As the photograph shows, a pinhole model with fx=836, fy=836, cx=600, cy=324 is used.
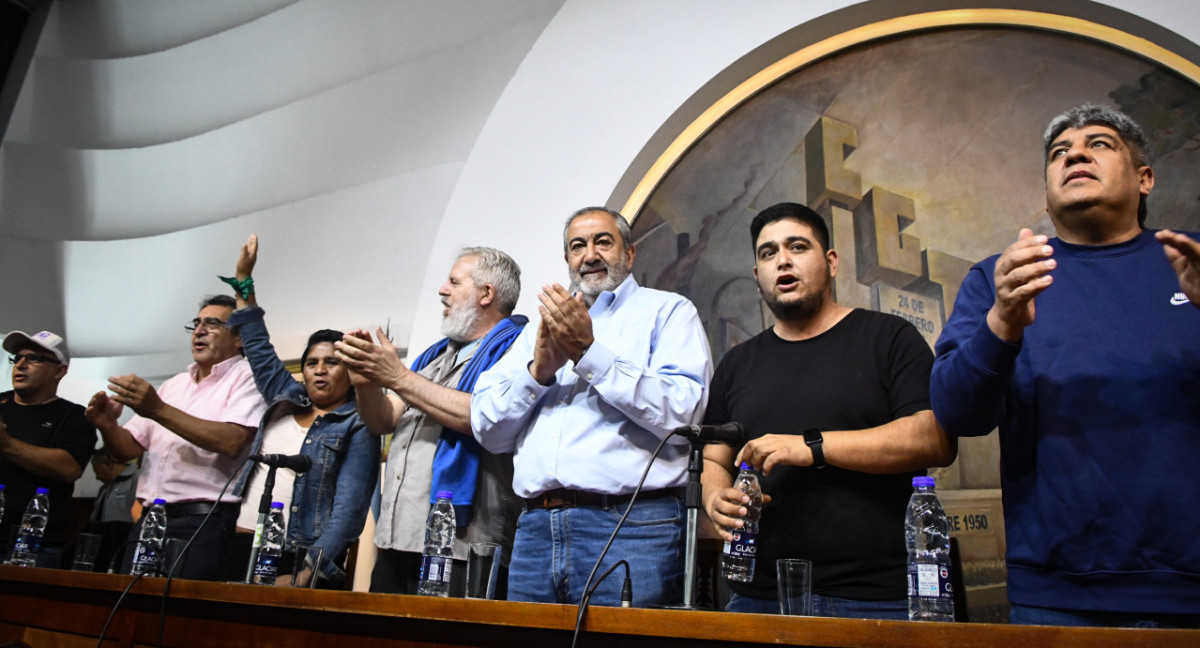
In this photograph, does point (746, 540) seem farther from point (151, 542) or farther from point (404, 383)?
point (151, 542)

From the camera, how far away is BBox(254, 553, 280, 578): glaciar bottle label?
1969mm

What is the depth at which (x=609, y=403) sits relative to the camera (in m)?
1.87

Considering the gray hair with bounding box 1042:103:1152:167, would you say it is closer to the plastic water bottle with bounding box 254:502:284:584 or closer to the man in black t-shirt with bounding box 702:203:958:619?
the man in black t-shirt with bounding box 702:203:958:619

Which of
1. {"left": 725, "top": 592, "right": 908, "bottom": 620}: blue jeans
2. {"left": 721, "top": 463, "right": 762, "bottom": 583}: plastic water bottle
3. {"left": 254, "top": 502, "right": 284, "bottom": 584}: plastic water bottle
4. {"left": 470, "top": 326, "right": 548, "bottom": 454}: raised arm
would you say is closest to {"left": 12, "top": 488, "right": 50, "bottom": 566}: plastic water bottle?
{"left": 254, "top": 502, "right": 284, "bottom": 584}: plastic water bottle

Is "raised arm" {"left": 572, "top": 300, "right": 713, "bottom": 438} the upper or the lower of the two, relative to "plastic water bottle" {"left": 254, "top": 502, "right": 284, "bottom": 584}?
upper

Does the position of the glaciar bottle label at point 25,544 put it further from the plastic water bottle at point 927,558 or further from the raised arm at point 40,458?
the plastic water bottle at point 927,558

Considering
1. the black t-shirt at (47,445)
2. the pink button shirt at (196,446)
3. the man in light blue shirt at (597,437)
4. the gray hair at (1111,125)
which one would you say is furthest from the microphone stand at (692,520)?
the black t-shirt at (47,445)

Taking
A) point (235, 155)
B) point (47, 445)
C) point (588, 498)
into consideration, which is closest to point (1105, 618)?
point (588, 498)

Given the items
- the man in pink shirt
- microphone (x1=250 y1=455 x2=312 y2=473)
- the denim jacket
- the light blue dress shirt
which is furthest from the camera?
the man in pink shirt

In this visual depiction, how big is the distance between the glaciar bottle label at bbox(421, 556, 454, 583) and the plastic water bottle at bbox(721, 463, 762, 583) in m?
0.58

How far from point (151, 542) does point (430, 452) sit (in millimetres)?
833

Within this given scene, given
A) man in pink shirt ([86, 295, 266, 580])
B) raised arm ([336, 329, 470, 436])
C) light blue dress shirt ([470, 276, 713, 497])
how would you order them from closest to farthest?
light blue dress shirt ([470, 276, 713, 497])
raised arm ([336, 329, 470, 436])
man in pink shirt ([86, 295, 266, 580])

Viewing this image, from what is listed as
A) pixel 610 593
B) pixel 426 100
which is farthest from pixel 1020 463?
pixel 426 100

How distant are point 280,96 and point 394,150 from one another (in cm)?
88
